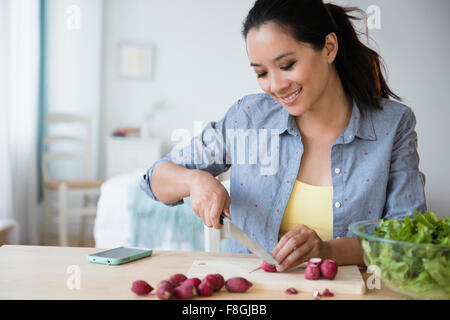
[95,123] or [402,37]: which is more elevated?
[402,37]

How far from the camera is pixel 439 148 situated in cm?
411

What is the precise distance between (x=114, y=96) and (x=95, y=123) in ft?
1.23

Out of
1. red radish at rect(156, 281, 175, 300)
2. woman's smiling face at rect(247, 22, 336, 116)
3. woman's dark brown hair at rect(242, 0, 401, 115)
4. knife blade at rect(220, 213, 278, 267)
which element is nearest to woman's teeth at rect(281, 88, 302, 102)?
woman's smiling face at rect(247, 22, 336, 116)

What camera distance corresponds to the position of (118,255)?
1.04 m

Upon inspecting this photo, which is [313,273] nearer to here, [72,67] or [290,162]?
[290,162]

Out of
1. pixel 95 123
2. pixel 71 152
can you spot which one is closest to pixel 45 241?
pixel 71 152

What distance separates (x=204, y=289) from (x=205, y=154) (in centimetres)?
56

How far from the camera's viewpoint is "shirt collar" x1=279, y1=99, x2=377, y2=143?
123cm

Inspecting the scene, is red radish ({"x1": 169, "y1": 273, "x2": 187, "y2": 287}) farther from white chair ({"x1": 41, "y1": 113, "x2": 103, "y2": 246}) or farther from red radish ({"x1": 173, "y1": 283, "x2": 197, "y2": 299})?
white chair ({"x1": 41, "y1": 113, "x2": 103, "y2": 246})

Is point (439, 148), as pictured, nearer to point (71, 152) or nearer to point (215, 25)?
point (215, 25)

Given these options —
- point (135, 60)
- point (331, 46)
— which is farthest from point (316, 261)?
point (135, 60)

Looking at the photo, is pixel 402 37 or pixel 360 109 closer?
pixel 360 109

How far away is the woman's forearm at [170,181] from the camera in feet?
3.88

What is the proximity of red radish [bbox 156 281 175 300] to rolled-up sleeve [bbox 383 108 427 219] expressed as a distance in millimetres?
623
